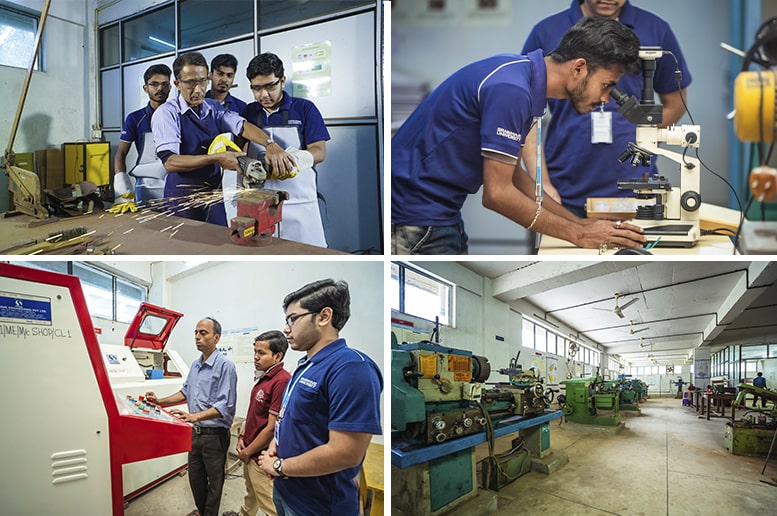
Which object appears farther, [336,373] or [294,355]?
[294,355]

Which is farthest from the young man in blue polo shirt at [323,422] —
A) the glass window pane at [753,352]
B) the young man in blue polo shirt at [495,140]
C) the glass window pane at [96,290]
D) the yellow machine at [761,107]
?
the glass window pane at [753,352]

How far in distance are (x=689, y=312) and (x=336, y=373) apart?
4.83ft

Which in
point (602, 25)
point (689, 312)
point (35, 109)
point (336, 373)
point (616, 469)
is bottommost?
point (616, 469)

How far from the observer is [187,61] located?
237 cm

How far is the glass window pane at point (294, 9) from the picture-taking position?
228 cm

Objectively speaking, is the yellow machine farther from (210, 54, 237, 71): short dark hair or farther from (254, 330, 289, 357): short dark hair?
(210, 54, 237, 71): short dark hair

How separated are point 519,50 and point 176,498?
228 cm

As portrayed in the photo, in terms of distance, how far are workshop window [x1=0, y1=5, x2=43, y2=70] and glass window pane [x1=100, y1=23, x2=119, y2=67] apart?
271mm

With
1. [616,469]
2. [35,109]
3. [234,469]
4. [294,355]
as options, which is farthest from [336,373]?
[35,109]

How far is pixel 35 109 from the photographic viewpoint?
2447 millimetres

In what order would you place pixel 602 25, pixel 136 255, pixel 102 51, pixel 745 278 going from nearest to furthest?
1. pixel 602 25
2. pixel 745 278
3. pixel 136 255
4. pixel 102 51

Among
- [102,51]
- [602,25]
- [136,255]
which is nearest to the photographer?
[602,25]

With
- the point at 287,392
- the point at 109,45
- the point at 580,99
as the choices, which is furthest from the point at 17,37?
the point at 580,99

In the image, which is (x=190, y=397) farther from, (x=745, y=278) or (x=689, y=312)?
(x=745, y=278)
